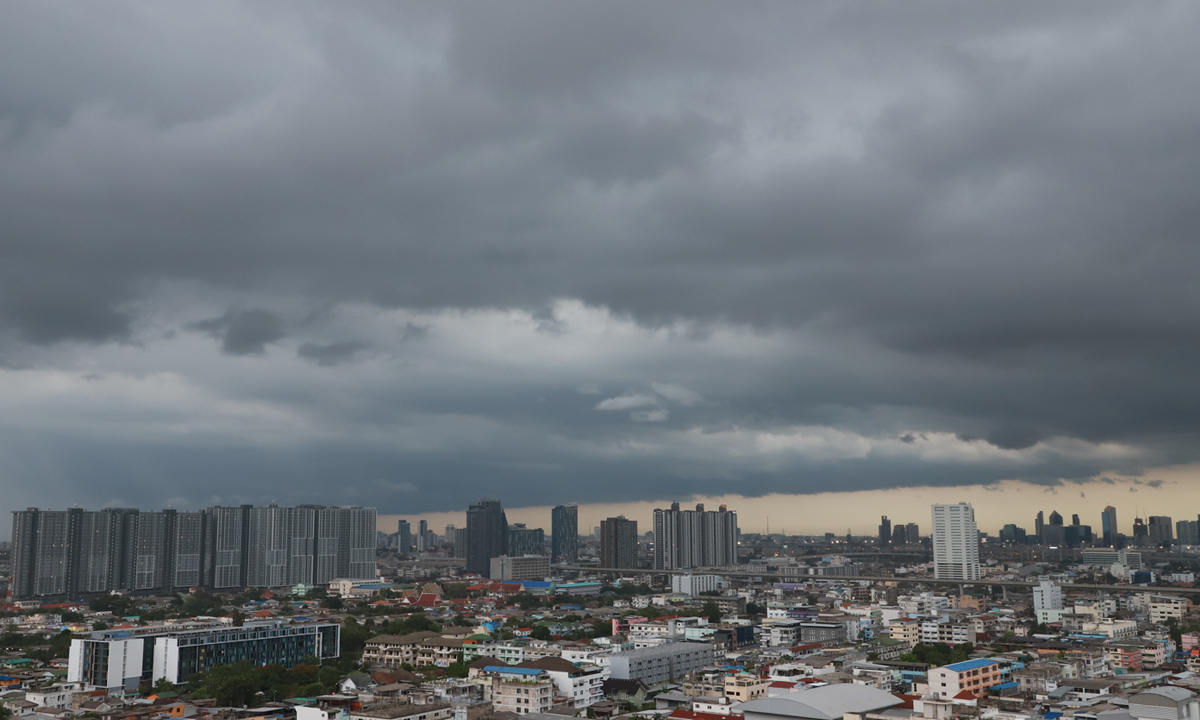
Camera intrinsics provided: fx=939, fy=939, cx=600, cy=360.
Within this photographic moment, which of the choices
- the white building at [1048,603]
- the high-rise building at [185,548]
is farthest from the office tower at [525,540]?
the white building at [1048,603]

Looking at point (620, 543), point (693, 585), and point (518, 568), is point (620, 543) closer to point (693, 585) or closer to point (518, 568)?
point (518, 568)

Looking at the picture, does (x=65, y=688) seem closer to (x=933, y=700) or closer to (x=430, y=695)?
(x=430, y=695)

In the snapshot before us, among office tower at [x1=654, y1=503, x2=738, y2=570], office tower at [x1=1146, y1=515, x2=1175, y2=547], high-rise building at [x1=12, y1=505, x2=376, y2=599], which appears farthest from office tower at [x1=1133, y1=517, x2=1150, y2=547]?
high-rise building at [x1=12, y1=505, x2=376, y2=599]

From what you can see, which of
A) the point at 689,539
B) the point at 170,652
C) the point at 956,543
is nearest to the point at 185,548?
the point at 170,652

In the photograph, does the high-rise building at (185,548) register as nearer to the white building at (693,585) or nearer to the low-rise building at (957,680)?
the white building at (693,585)

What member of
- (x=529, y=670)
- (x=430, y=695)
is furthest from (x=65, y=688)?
(x=529, y=670)

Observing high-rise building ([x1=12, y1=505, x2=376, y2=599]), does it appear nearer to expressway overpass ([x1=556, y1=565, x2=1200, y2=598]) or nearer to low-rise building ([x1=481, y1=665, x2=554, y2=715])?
expressway overpass ([x1=556, y1=565, x2=1200, y2=598])
